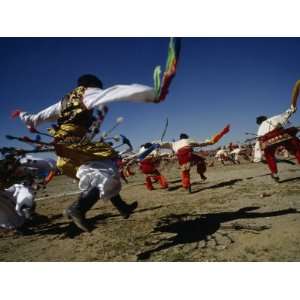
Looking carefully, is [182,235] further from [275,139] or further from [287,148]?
[287,148]

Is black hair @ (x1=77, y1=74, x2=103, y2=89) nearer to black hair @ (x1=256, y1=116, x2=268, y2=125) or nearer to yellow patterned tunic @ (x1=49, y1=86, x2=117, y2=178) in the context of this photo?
yellow patterned tunic @ (x1=49, y1=86, x2=117, y2=178)

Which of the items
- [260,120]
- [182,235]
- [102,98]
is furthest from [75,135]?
[260,120]

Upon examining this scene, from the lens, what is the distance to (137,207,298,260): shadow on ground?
105 inches

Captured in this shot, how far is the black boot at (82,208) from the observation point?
229 cm

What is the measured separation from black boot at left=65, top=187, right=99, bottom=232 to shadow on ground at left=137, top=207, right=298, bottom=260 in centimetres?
62

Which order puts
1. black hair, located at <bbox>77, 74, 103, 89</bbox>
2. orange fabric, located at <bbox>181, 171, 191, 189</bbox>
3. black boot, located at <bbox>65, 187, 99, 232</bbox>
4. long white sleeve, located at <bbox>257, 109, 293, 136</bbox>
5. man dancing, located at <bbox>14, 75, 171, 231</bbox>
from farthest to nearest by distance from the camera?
orange fabric, located at <bbox>181, 171, 191, 189</bbox> → long white sleeve, located at <bbox>257, 109, 293, 136</bbox> → black hair, located at <bbox>77, 74, 103, 89</bbox> → man dancing, located at <bbox>14, 75, 171, 231</bbox> → black boot, located at <bbox>65, 187, 99, 232</bbox>

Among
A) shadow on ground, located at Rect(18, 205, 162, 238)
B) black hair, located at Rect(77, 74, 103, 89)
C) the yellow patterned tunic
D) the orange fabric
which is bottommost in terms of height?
shadow on ground, located at Rect(18, 205, 162, 238)

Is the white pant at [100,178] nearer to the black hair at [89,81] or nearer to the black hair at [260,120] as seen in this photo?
the black hair at [89,81]

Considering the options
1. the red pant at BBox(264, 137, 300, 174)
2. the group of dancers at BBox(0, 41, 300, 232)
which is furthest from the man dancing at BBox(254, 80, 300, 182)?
the group of dancers at BBox(0, 41, 300, 232)

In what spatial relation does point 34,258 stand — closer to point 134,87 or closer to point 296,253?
point 134,87

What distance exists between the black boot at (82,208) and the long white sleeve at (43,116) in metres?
0.79

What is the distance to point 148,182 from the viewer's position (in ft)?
21.7

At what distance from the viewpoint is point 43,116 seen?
102 inches

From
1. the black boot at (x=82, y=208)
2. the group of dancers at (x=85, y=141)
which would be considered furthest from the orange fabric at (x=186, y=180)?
the black boot at (x=82, y=208)
